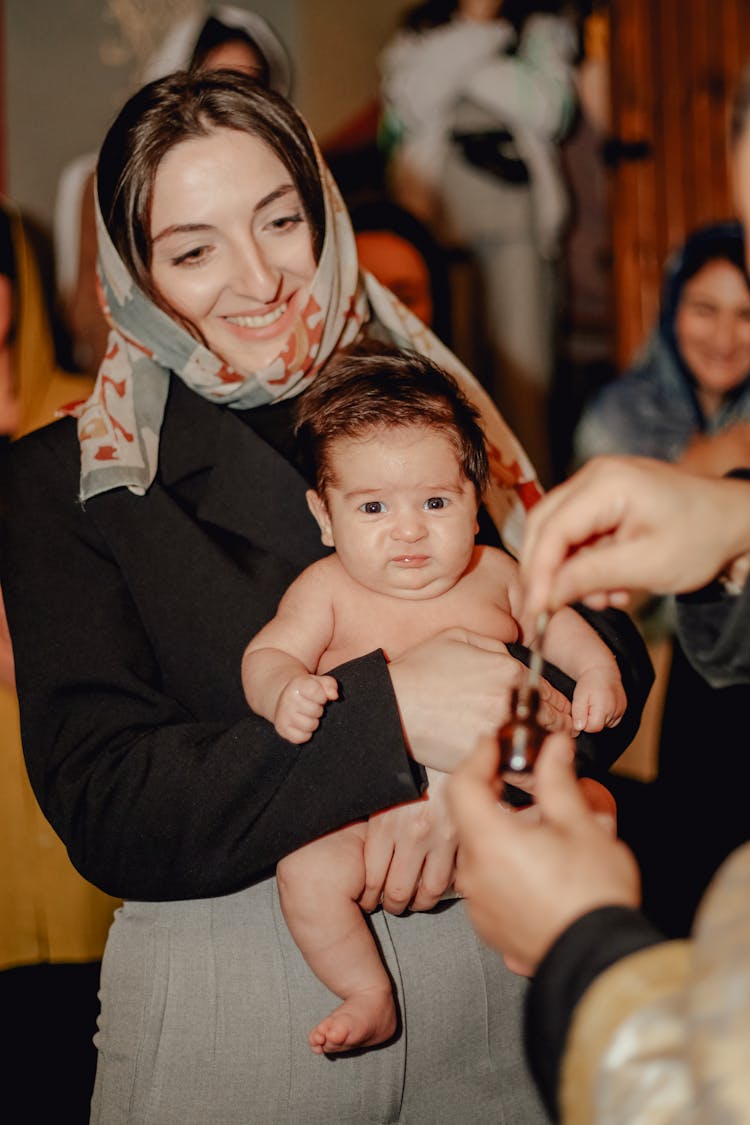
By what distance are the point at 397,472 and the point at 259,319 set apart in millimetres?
365

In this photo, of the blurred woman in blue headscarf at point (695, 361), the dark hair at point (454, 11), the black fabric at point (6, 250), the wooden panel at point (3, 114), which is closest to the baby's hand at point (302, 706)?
the black fabric at point (6, 250)

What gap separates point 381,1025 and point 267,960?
16cm

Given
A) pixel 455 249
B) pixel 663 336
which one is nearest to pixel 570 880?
pixel 663 336

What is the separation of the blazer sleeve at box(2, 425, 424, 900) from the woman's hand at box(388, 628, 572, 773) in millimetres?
35

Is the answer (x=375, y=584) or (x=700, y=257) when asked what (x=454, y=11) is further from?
(x=375, y=584)

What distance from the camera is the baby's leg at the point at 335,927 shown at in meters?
1.26

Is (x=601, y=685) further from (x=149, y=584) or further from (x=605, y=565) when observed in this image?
(x=149, y=584)

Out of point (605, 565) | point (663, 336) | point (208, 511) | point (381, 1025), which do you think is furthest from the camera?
point (663, 336)

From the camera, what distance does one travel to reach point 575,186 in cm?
504

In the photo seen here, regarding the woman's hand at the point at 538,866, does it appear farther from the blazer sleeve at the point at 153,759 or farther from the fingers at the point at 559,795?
the blazer sleeve at the point at 153,759

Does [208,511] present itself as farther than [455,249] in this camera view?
No

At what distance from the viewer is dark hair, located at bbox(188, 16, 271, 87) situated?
3.35 meters

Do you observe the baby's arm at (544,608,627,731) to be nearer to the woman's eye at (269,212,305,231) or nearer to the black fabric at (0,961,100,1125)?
the woman's eye at (269,212,305,231)

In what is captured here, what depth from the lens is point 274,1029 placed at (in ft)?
4.25
